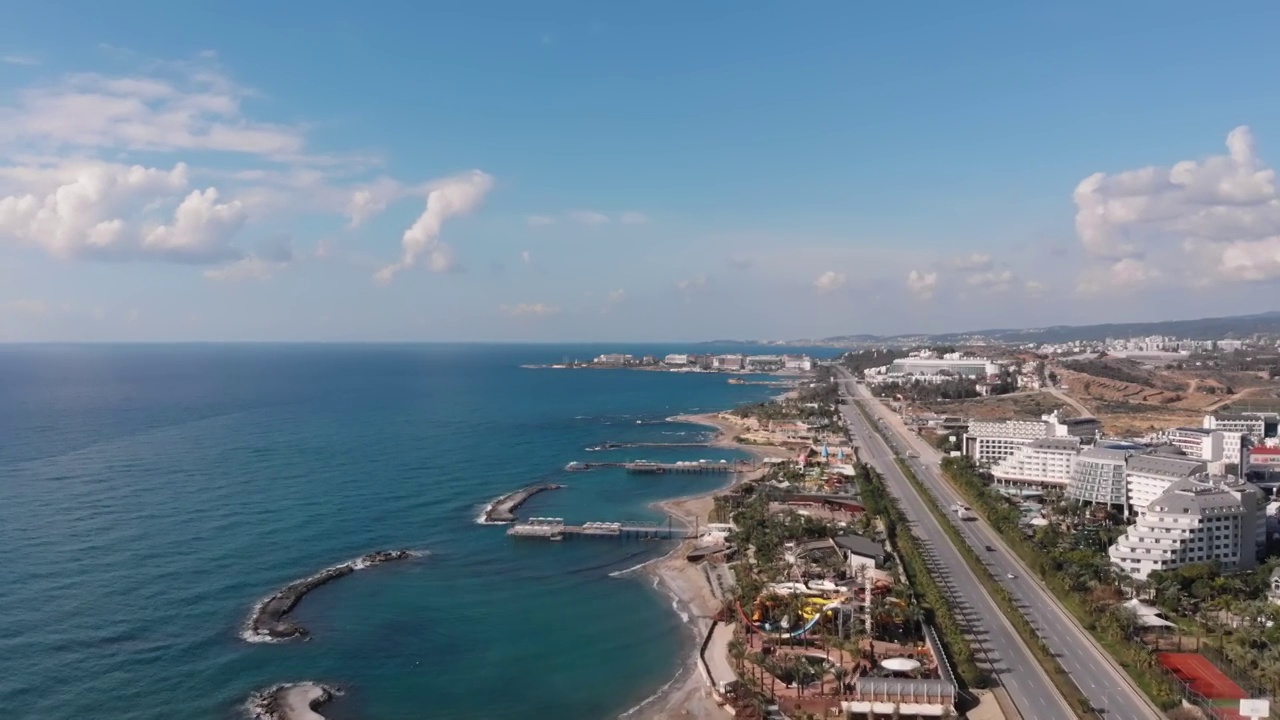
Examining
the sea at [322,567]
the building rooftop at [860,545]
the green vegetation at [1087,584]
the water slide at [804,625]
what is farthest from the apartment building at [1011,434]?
the water slide at [804,625]

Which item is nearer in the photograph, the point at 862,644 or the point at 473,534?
the point at 862,644

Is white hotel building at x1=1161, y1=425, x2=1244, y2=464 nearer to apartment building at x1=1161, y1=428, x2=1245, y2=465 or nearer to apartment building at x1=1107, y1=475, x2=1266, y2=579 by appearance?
apartment building at x1=1161, y1=428, x2=1245, y2=465

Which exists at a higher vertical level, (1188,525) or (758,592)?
(1188,525)

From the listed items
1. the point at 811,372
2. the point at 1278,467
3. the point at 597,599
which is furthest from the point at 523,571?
the point at 811,372

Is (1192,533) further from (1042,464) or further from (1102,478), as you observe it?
(1042,464)

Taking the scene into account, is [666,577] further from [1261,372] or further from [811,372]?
[811,372]

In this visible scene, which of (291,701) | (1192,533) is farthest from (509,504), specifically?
(1192,533)

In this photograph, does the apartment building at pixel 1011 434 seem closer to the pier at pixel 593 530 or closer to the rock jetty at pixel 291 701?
the pier at pixel 593 530

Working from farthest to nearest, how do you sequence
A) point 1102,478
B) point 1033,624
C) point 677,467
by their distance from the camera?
1. point 677,467
2. point 1102,478
3. point 1033,624
